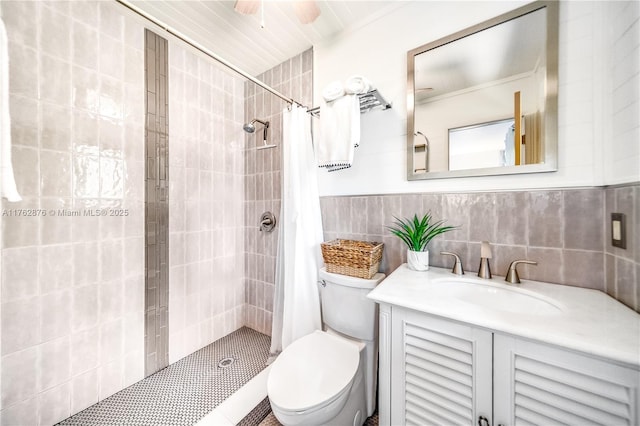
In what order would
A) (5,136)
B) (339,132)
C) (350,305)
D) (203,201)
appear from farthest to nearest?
(203,201), (339,132), (350,305), (5,136)

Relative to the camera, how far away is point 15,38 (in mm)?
1090

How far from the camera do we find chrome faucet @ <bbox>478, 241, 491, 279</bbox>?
1032 mm

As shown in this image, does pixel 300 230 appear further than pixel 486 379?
Yes

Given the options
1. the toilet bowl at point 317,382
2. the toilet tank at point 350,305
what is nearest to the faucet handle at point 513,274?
the toilet tank at point 350,305

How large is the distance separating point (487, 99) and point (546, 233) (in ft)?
2.35

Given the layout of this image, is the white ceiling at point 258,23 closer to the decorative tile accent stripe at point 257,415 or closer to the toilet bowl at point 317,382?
the toilet bowl at point 317,382

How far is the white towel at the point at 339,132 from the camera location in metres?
1.29

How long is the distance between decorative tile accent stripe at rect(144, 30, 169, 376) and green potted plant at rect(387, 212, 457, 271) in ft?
5.45

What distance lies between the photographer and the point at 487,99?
1.14 meters

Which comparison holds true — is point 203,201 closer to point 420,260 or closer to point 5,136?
point 5,136

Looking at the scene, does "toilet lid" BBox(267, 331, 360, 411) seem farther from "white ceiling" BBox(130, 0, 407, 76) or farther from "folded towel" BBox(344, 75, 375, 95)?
"white ceiling" BBox(130, 0, 407, 76)

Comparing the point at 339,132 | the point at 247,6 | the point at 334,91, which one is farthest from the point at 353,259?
the point at 247,6

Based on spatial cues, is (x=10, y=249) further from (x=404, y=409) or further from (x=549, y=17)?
(x=549, y=17)

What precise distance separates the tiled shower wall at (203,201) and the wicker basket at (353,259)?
1.14 metres
